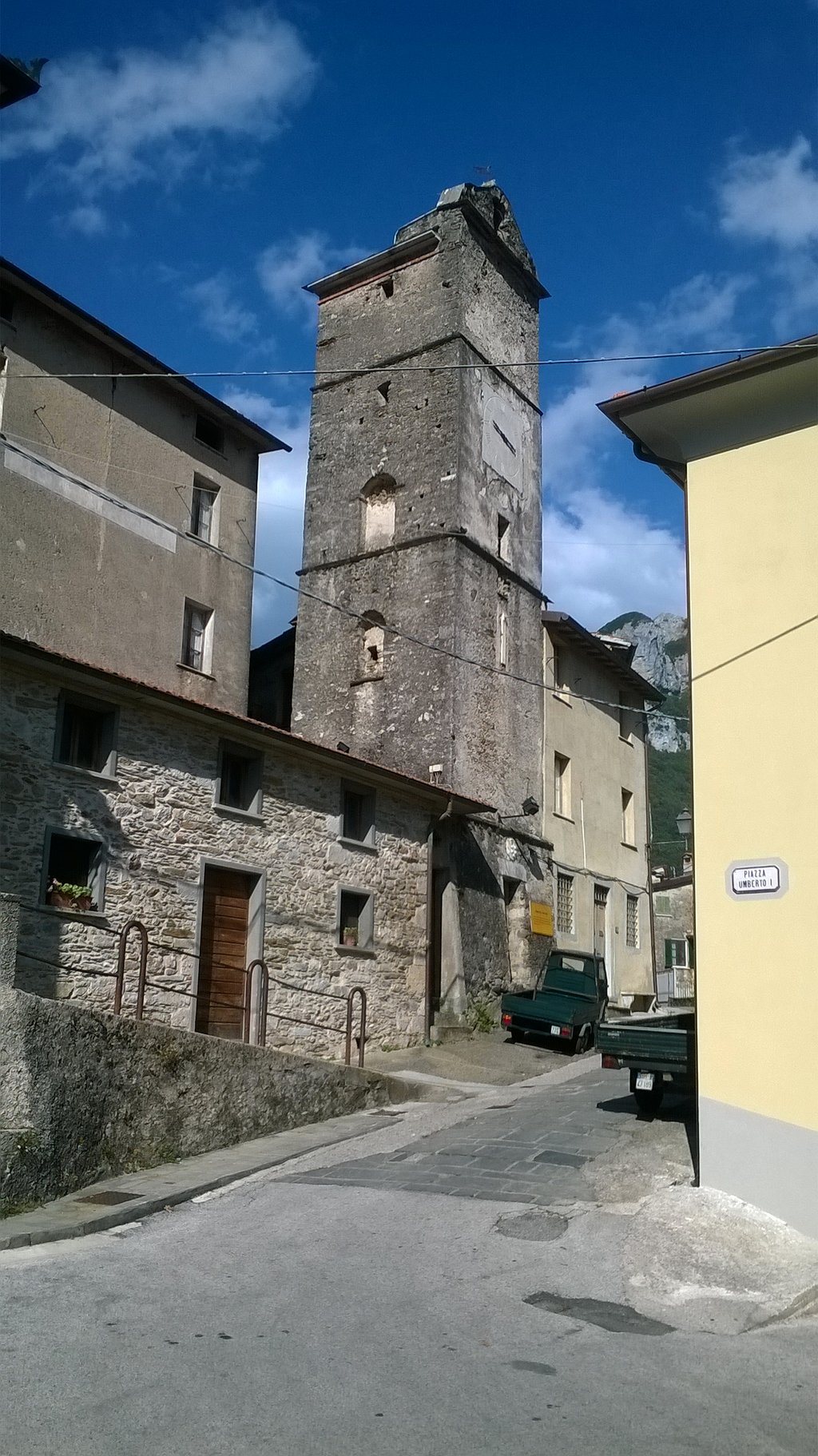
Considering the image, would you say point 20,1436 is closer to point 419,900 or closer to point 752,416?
point 752,416

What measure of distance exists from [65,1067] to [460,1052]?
9472 millimetres

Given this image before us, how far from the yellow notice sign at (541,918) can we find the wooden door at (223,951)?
8.83 meters

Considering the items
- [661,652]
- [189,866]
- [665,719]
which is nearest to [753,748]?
[189,866]

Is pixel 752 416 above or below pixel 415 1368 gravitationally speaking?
above

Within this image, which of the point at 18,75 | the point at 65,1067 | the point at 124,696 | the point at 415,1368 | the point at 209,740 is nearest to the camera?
the point at 415,1368

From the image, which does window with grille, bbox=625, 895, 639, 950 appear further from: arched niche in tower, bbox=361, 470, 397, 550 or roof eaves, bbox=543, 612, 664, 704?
arched niche in tower, bbox=361, 470, 397, 550

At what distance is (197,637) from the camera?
67.8 ft

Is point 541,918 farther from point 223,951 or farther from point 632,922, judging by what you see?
point 223,951

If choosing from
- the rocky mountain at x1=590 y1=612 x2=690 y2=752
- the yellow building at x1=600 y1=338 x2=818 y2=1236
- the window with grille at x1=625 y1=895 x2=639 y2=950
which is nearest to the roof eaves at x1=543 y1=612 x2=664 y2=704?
the window with grille at x1=625 y1=895 x2=639 y2=950

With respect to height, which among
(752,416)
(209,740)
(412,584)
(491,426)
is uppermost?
(491,426)

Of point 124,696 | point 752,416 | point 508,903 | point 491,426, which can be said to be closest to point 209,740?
point 124,696

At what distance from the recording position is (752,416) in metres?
9.60

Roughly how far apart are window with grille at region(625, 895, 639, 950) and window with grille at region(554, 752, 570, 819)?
3.88 m

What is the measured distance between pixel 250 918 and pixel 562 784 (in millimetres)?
11866
